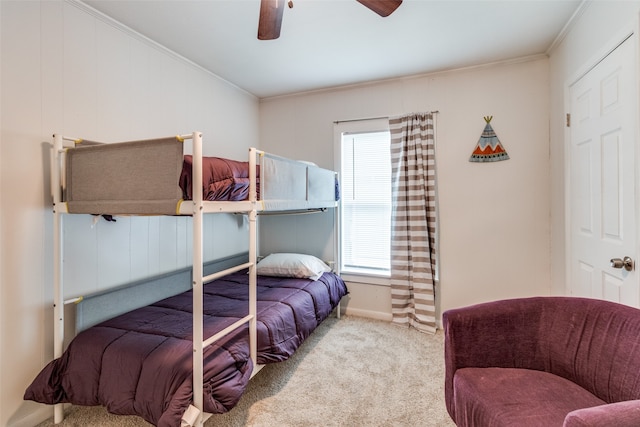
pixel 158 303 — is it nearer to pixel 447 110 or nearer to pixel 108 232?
pixel 108 232

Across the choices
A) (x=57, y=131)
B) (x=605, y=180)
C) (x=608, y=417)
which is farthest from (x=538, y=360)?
(x=57, y=131)

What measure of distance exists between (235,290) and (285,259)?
652 mm

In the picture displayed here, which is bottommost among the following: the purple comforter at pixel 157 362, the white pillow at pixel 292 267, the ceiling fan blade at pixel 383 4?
the purple comforter at pixel 157 362

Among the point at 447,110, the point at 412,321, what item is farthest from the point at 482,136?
the point at 412,321

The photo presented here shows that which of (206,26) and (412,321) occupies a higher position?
(206,26)

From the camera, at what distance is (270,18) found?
1.57 metres

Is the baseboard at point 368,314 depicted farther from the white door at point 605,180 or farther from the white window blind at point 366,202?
the white door at point 605,180

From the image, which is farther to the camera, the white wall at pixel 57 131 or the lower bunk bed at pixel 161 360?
the white wall at pixel 57 131

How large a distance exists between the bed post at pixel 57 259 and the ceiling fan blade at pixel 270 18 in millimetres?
1334

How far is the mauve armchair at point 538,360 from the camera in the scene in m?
1.19

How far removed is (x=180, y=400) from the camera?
1.38 meters

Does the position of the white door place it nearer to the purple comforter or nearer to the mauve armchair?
the mauve armchair

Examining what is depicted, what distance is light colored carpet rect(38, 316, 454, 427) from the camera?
5.75 feet

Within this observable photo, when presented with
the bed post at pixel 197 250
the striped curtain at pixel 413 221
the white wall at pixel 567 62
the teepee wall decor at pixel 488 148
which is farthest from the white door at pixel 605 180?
the bed post at pixel 197 250
